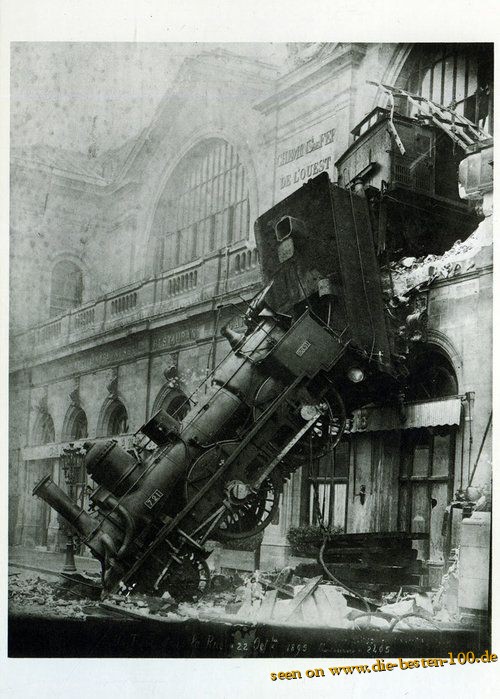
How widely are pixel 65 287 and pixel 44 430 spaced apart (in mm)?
2357

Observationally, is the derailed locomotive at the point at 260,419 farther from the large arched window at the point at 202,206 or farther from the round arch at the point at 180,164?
the large arched window at the point at 202,206

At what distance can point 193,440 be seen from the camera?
9867 millimetres

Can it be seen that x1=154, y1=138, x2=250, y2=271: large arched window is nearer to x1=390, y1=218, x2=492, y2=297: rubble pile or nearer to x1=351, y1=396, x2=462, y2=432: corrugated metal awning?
x1=390, y1=218, x2=492, y2=297: rubble pile

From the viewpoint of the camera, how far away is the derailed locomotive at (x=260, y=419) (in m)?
9.67

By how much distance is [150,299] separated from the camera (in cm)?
1470

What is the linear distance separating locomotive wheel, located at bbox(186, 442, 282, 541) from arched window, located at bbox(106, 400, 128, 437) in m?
4.65

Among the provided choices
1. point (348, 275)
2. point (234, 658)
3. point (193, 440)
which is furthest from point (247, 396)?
point (234, 658)

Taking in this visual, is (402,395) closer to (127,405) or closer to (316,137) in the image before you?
(316,137)

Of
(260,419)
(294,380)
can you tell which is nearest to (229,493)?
(260,419)

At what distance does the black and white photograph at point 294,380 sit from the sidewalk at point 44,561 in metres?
0.08

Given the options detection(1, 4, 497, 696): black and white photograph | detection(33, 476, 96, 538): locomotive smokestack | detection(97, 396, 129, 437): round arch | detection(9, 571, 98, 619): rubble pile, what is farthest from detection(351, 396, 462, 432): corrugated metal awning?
detection(97, 396, 129, 437): round arch

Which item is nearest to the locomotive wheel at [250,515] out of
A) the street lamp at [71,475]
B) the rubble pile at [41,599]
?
the rubble pile at [41,599]

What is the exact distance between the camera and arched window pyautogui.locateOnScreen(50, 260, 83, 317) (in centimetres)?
1273
